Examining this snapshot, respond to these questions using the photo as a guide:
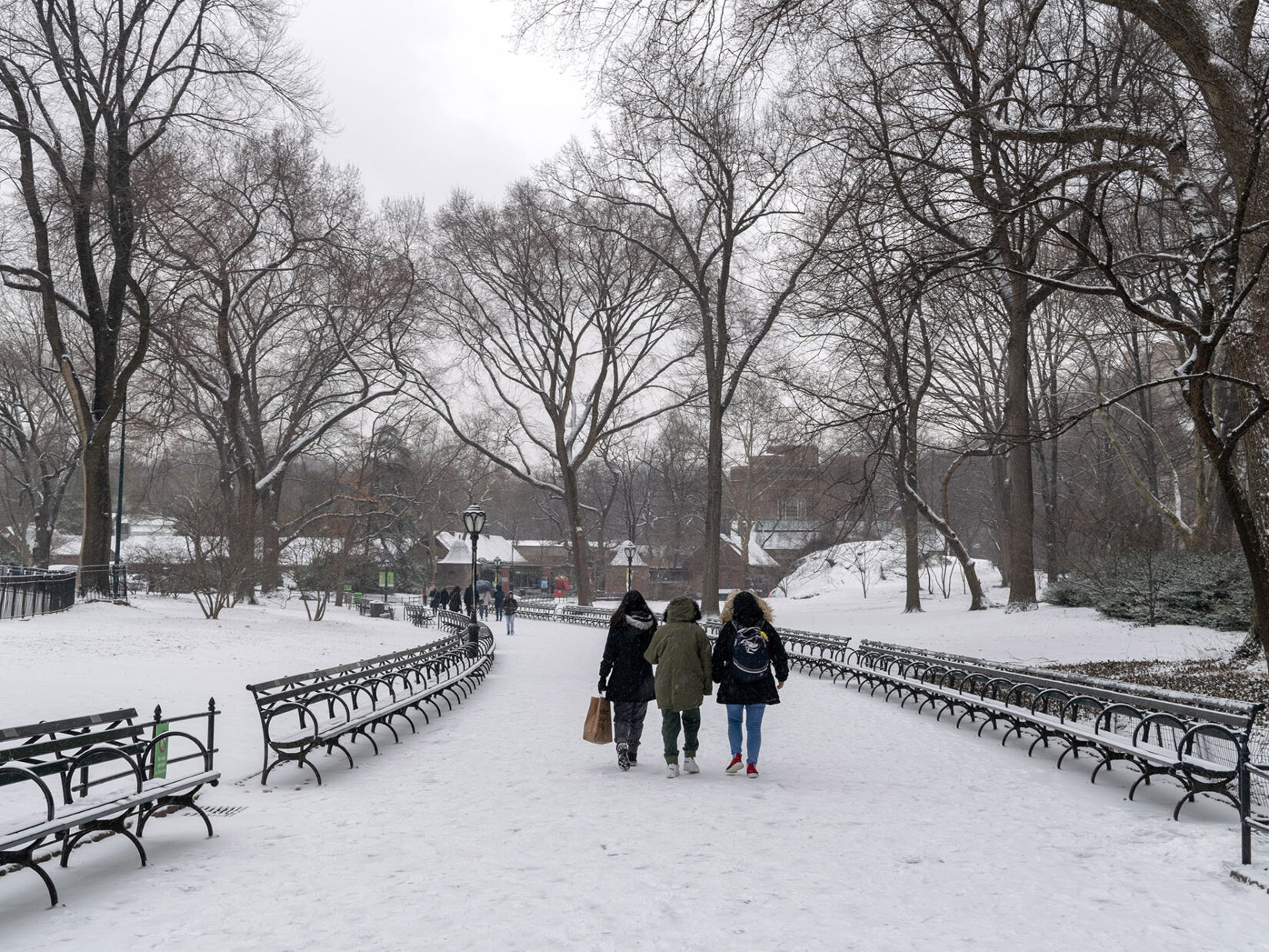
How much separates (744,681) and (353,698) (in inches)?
171

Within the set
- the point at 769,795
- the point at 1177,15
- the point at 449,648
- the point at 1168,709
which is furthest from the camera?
the point at 449,648

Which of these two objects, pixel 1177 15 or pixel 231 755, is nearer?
pixel 231 755

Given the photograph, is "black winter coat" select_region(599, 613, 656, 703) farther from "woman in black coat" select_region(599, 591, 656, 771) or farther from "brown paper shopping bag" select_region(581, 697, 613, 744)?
"brown paper shopping bag" select_region(581, 697, 613, 744)

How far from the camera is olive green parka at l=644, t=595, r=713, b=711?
8.94 metres

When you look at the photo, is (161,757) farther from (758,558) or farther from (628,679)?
(758,558)

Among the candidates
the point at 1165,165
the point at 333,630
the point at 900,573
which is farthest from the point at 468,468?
the point at 1165,165

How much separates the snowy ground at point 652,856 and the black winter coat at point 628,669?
0.67 metres

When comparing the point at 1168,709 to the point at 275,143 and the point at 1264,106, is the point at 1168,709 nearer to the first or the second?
the point at 1264,106

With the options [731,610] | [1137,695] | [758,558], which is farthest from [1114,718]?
[758,558]

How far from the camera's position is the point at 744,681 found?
8.84 meters

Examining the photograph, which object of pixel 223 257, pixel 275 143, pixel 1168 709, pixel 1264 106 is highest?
pixel 275 143

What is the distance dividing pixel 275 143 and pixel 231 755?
21735 millimetres

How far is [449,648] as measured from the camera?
18.5m

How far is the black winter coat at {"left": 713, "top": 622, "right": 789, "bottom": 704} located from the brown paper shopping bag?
1.01 metres
